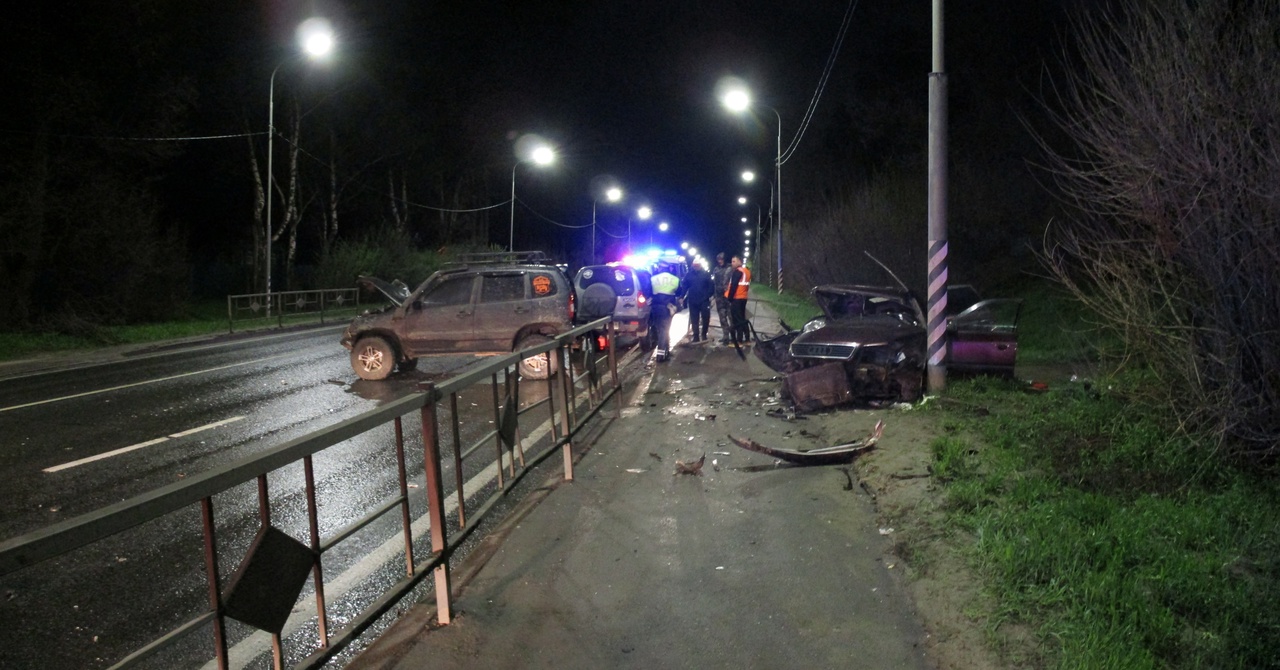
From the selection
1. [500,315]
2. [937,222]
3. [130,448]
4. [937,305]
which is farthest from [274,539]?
[500,315]

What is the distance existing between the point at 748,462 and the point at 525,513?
92.5 inches

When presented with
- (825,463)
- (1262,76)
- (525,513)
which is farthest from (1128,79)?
(525,513)

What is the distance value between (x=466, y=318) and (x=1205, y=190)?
10.4 metres

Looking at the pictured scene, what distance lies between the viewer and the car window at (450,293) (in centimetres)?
1442

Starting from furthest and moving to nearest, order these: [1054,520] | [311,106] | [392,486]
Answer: [311,106]
[392,486]
[1054,520]

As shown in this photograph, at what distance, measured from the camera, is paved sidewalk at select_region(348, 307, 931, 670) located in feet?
13.8

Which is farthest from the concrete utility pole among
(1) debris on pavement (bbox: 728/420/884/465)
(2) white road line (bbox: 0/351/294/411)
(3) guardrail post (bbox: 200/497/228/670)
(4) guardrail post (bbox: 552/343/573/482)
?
(2) white road line (bbox: 0/351/294/411)

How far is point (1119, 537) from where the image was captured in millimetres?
4863

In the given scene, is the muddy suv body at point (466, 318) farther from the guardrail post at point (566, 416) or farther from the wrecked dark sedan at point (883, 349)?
the guardrail post at point (566, 416)

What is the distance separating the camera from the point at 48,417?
11.1 m

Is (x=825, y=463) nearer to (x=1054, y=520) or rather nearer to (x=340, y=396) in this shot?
(x=1054, y=520)

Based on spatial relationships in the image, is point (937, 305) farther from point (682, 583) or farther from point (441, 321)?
point (441, 321)

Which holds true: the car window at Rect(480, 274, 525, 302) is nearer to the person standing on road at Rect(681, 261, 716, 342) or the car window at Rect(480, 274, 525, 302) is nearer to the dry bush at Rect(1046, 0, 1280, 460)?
the person standing on road at Rect(681, 261, 716, 342)

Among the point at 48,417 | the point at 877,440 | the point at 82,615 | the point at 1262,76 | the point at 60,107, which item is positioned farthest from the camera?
the point at 60,107
